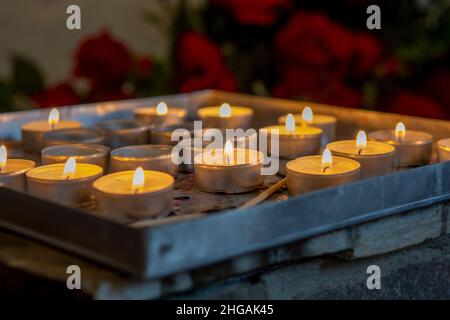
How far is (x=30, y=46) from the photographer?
263cm

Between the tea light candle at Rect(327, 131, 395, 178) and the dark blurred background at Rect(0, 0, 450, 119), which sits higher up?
the dark blurred background at Rect(0, 0, 450, 119)

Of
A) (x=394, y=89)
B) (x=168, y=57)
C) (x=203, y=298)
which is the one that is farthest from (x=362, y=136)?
(x=168, y=57)

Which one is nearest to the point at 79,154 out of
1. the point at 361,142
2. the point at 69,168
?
the point at 69,168

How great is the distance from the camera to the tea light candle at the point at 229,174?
1.07 meters

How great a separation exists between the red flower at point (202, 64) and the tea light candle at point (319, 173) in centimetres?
66

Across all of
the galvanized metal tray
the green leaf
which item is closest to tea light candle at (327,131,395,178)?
the galvanized metal tray

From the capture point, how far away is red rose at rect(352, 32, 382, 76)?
167cm

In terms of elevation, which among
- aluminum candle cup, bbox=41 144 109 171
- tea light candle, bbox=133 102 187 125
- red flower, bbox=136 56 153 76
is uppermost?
red flower, bbox=136 56 153 76

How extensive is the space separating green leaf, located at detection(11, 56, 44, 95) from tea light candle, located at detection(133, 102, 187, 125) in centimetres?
52

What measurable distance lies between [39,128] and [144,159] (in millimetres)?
357

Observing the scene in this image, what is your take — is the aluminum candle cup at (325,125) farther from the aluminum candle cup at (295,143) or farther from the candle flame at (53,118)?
the candle flame at (53,118)

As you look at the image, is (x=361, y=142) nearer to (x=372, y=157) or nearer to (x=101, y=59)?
(x=372, y=157)

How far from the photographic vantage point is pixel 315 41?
1.62m

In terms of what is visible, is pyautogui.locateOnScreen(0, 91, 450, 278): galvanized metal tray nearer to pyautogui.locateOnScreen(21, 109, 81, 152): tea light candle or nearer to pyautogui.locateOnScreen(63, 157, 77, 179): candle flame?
pyautogui.locateOnScreen(63, 157, 77, 179): candle flame
